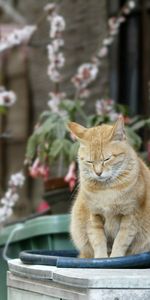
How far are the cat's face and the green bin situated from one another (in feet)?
5.20

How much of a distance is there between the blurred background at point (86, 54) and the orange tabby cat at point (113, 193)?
12.3ft

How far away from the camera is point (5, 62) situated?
398 inches

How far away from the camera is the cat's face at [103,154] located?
11.1ft

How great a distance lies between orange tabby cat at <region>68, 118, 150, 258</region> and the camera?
3398mm

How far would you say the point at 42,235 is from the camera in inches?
208

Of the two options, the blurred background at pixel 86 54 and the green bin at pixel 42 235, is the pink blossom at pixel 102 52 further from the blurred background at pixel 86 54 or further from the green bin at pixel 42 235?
the green bin at pixel 42 235

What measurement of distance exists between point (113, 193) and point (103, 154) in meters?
0.15

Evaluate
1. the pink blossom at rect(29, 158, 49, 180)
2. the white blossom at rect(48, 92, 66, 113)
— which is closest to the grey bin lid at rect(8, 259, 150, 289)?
the pink blossom at rect(29, 158, 49, 180)

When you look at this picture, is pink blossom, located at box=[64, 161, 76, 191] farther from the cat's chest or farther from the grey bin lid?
the grey bin lid

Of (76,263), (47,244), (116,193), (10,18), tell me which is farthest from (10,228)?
(10,18)

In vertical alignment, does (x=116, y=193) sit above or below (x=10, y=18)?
below

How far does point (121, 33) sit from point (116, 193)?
4.88m

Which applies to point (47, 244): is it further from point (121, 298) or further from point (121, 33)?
point (121, 33)

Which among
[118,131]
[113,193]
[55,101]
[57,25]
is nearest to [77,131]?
[118,131]
